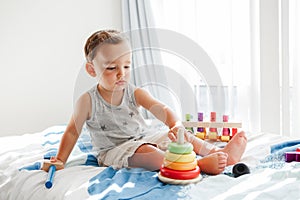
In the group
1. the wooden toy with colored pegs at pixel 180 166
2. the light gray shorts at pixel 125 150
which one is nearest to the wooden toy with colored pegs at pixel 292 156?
the wooden toy with colored pegs at pixel 180 166

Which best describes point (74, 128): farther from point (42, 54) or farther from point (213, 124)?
point (42, 54)

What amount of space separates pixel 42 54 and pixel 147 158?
1.46 metres

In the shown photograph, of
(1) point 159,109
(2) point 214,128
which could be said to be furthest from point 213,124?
(1) point 159,109

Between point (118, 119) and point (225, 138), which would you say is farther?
point (225, 138)

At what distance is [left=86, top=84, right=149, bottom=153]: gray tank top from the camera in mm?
1461

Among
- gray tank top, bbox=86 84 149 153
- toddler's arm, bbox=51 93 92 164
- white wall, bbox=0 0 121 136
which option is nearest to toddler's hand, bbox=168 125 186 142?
gray tank top, bbox=86 84 149 153

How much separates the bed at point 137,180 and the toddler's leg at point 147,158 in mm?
55

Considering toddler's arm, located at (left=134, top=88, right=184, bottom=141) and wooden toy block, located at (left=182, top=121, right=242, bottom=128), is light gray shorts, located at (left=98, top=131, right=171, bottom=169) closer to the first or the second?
toddler's arm, located at (left=134, top=88, right=184, bottom=141)

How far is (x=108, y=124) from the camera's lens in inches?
57.9

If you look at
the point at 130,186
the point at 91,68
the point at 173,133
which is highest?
the point at 91,68

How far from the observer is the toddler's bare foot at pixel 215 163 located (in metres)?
1.21

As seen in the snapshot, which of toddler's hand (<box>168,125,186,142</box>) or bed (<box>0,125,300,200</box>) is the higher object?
toddler's hand (<box>168,125,186,142</box>)

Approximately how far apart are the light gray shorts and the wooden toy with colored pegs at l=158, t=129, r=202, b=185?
20cm

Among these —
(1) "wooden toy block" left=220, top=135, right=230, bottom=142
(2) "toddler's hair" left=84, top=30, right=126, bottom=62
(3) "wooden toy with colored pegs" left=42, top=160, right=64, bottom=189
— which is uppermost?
(2) "toddler's hair" left=84, top=30, right=126, bottom=62
